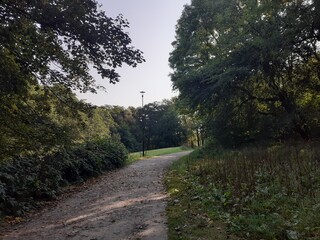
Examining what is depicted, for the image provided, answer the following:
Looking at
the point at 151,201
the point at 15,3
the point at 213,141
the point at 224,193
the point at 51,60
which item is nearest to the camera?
the point at 15,3

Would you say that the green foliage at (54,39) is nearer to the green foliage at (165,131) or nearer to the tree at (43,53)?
the tree at (43,53)

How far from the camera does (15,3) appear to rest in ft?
19.0

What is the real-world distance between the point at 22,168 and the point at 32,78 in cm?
491

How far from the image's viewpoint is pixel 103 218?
297 inches

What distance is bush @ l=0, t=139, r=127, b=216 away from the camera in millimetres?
8930

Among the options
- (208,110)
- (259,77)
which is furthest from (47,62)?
(208,110)

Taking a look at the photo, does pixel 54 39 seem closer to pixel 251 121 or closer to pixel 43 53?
pixel 43 53

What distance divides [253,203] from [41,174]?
7.76 metres

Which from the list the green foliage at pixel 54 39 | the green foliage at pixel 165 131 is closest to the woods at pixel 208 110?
the green foliage at pixel 54 39

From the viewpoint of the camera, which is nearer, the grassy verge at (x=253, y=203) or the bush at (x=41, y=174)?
the grassy verge at (x=253, y=203)

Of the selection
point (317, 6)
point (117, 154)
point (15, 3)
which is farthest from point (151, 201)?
point (117, 154)

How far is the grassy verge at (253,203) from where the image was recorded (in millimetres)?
5363

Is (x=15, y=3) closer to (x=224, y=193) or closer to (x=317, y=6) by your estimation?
(x=224, y=193)

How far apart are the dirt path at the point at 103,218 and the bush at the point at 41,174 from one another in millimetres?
805
